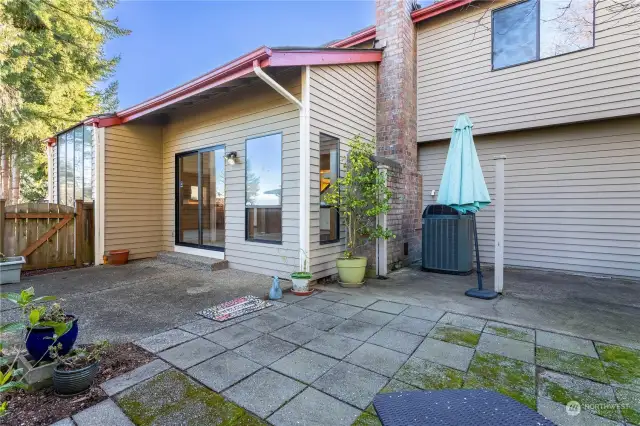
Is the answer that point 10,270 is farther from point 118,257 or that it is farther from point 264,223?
point 264,223

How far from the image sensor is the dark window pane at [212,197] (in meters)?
5.97

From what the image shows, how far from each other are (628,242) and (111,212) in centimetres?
959

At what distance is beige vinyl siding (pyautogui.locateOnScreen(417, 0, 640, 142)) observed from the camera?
488 centimetres

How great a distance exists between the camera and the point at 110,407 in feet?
5.79

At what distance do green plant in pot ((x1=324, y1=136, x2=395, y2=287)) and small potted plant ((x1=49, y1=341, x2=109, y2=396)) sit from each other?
3173mm

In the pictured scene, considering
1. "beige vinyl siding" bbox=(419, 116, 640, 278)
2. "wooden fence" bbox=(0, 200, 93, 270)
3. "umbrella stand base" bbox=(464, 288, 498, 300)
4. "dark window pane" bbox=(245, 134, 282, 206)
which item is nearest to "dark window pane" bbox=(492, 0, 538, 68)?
"beige vinyl siding" bbox=(419, 116, 640, 278)

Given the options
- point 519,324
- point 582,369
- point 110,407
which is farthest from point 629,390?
point 110,407

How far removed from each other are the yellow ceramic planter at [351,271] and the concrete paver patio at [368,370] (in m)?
1.47

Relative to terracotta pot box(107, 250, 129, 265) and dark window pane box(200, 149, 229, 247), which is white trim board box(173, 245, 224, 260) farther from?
terracotta pot box(107, 250, 129, 265)

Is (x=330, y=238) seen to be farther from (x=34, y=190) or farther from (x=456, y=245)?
(x=34, y=190)

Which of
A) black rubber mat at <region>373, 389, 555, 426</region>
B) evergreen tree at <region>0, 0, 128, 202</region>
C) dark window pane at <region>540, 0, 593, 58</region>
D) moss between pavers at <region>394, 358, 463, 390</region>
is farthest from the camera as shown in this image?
evergreen tree at <region>0, 0, 128, 202</region>

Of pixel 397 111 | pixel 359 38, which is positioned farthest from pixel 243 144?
pixel 359 38

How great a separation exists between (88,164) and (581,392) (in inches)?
336

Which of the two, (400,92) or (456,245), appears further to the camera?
(400,92)
